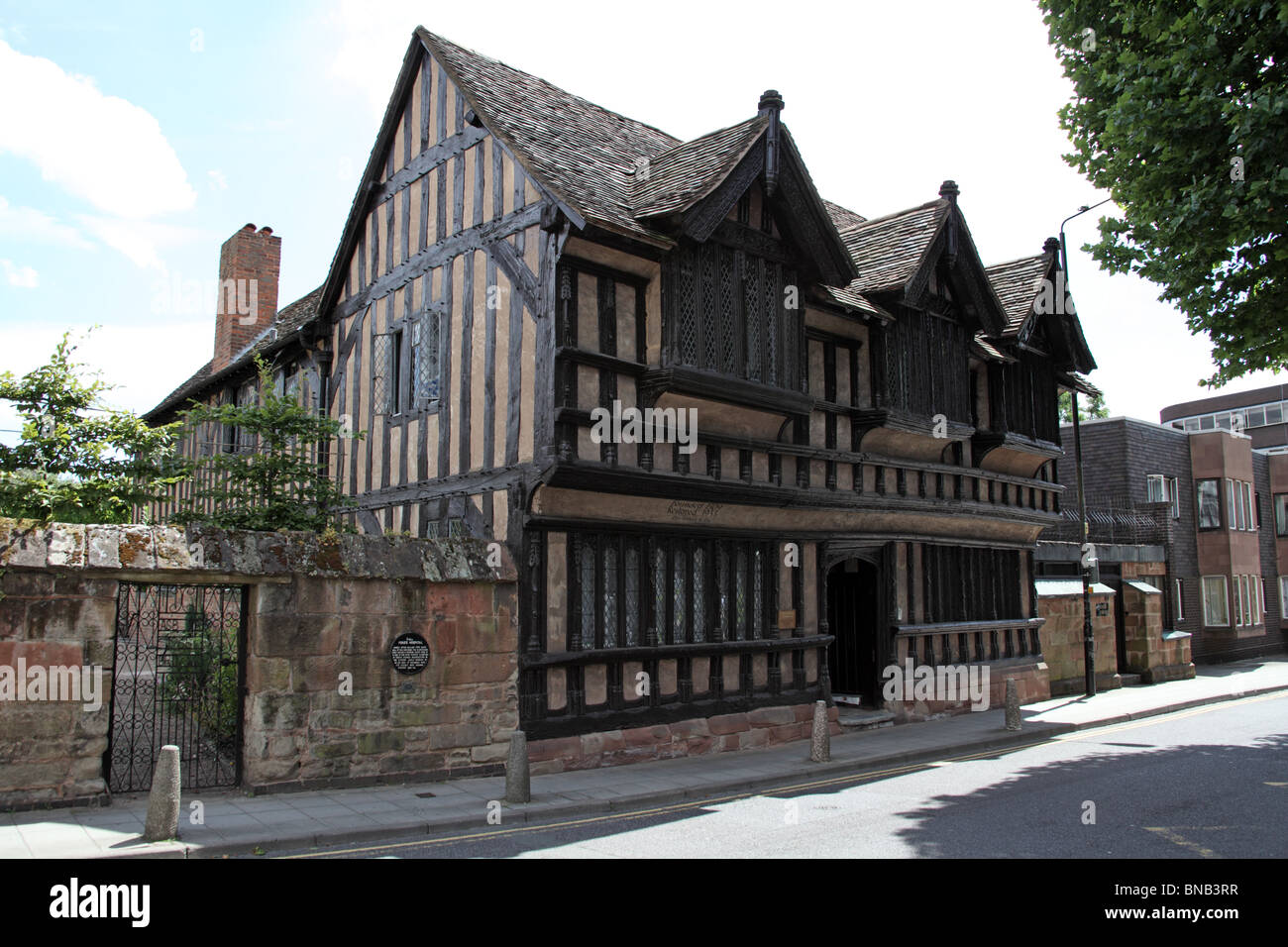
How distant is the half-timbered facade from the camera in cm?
1149

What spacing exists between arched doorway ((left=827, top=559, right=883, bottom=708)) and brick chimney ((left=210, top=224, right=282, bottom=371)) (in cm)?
1559

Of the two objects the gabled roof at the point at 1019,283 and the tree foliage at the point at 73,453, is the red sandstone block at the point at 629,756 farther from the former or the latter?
the gabled roof at the point at 1019,283

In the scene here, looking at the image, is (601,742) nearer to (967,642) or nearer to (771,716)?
(771,716)

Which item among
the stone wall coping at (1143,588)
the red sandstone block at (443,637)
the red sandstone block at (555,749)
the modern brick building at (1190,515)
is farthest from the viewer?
the modern brick building at (1190,515)

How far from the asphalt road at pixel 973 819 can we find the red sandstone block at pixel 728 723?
206cm

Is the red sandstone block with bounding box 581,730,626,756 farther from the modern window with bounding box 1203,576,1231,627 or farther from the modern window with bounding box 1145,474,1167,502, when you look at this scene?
the modern window with bounding box 1203,576,1231,627

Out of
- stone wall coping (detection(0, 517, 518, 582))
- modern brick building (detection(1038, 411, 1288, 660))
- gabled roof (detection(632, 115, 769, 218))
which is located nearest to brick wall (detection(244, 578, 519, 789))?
stone wall coping (detection(0, 517, 518, 582))

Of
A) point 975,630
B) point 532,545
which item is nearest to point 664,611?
point 532,545

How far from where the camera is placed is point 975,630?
18.0 metres

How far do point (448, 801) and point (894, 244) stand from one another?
40.4 ft

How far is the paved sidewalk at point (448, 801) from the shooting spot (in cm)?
742

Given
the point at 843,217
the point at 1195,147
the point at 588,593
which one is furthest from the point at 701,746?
the point at 843,217

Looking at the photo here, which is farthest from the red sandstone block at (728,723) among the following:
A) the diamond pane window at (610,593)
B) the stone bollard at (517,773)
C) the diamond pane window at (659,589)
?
A: the stone bollard at (517,773)

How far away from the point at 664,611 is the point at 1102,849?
6.15 meters
